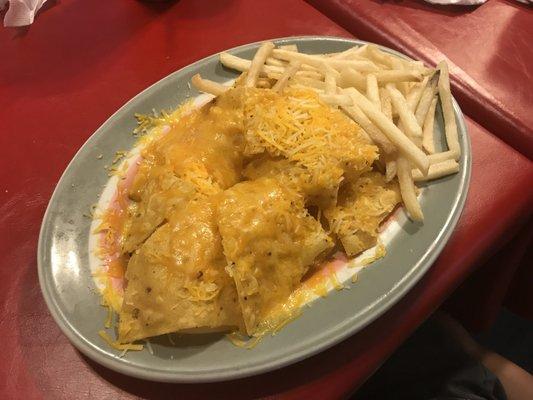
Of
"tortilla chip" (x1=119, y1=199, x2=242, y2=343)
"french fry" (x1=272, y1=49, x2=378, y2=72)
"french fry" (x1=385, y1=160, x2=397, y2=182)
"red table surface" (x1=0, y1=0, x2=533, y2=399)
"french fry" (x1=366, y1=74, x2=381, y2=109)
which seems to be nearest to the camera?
"tortilla chip" (x1=119, y1=199, x2=242, y2=343)

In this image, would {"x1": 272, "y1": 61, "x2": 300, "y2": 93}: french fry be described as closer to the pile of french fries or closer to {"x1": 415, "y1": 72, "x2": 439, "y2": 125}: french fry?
the pile of french fries

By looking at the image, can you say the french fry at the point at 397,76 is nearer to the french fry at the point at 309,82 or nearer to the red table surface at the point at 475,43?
the french fry at the point at 309,82

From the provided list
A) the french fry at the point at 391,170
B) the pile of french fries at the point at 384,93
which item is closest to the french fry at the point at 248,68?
the pile of french fries at the point at 384,93

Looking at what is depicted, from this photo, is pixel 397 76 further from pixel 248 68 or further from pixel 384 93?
pixel 248 68

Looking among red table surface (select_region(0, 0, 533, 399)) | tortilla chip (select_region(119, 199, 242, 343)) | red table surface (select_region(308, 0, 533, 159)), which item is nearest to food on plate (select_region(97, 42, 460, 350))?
tortilla chip (select_region(119, 199, 242, 343))

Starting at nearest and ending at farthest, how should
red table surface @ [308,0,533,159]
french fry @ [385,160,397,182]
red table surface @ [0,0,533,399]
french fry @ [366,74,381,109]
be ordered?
red table surface @ [0,0,533,399], french fry @ [385,160,397,182], french fry @ [366,74,381,109], red table surface @ [308,0,533,159]

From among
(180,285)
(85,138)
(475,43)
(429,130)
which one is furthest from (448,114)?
(85,138)
